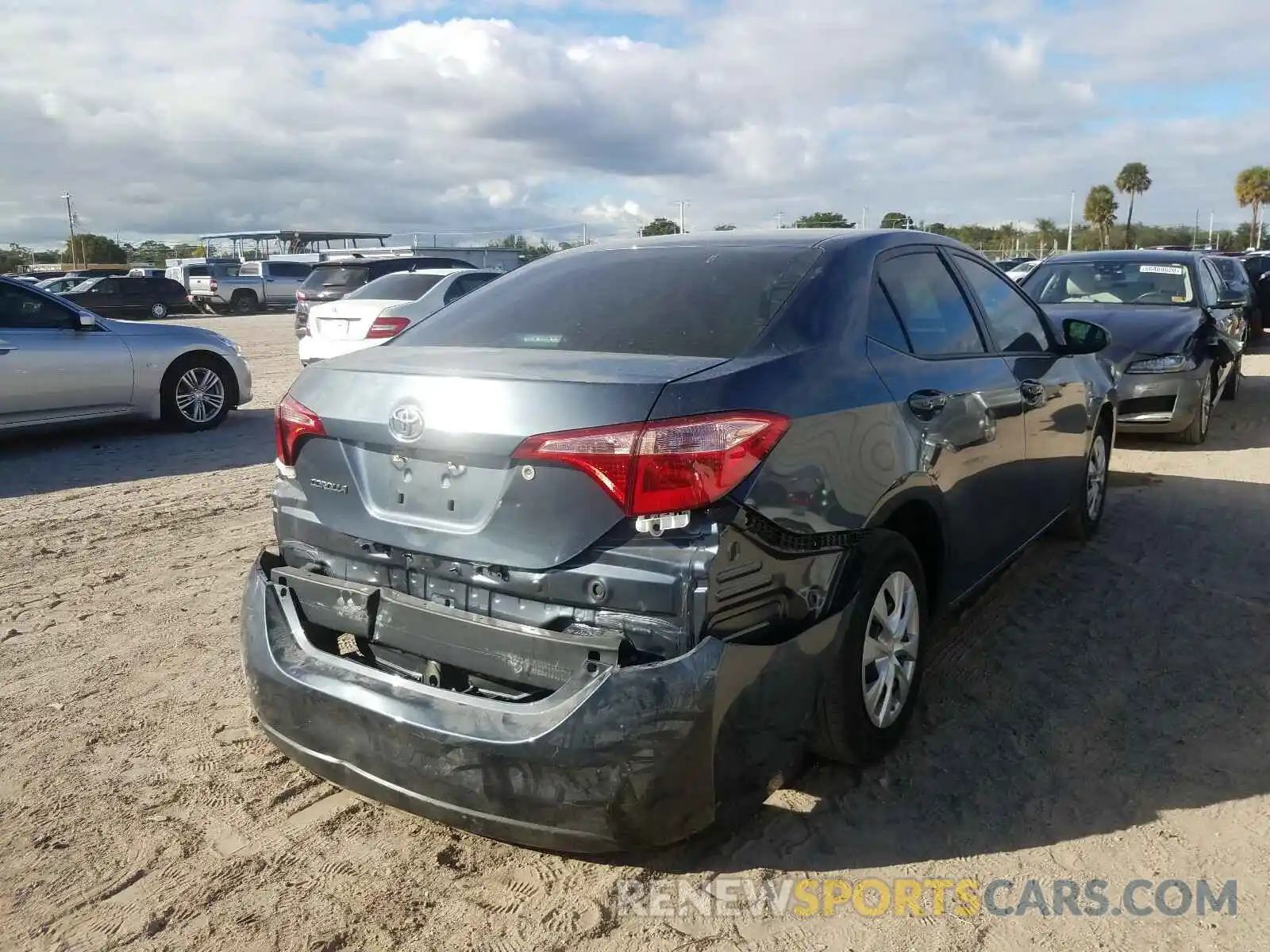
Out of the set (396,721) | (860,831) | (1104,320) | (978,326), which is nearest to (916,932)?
(860,831)

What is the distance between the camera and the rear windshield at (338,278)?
A: 16.3m

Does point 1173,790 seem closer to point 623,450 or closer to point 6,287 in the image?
point 623,450

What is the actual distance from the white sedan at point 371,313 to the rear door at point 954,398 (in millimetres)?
7768

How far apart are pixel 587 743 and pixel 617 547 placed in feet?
1.51

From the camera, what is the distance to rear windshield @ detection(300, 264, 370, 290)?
16312mm

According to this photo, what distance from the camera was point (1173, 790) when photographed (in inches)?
124

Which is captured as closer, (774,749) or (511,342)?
(774,749)

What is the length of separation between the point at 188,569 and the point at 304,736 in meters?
2.99

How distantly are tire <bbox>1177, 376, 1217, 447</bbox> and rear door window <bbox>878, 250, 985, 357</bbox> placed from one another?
17.6 feet

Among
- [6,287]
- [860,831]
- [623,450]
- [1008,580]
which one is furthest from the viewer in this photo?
[6,287]

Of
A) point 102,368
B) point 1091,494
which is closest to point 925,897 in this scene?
point 1091,494

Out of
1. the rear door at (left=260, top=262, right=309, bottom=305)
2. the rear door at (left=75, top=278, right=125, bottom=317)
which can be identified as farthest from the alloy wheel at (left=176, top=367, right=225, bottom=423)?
the rear door at (left=260, top=262, right=309, bottom=305)

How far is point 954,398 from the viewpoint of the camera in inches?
140

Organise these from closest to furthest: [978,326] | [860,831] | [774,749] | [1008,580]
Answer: [774,749] → [860,831] → [978,326] → [1008,580]
